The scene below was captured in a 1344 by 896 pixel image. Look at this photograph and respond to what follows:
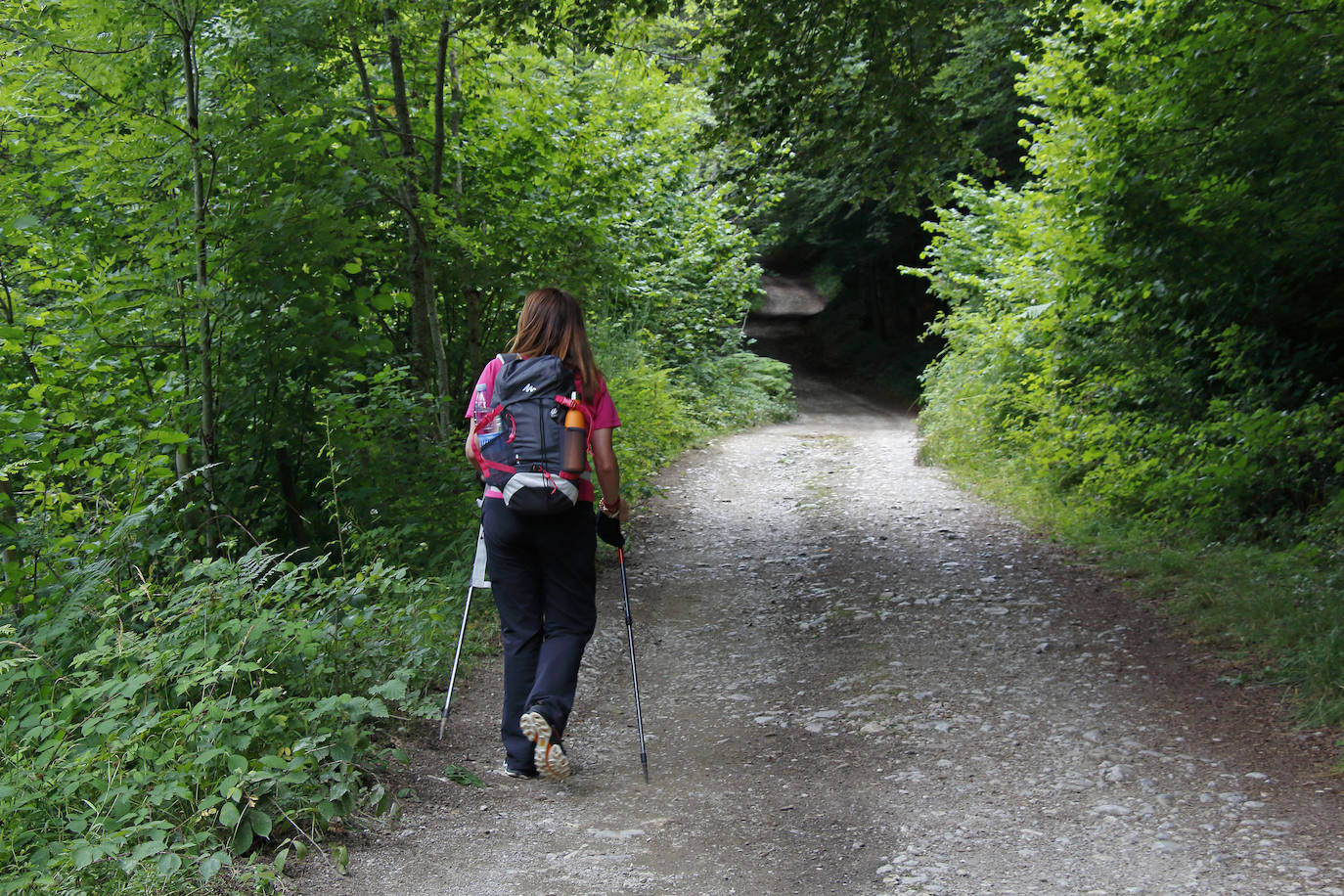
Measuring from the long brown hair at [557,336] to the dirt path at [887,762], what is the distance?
1856mm

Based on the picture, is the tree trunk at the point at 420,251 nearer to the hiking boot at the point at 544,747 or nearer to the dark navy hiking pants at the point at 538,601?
the dark navy hiking pants at the point at 538,601

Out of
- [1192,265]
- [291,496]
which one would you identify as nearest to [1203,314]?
[1192,265]

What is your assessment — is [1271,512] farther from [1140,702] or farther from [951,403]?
[951,403]

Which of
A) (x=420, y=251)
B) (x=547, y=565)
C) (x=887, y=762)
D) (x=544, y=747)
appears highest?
(x=420, y=251)

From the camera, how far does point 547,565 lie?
14.6 feet

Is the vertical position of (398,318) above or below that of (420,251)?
below

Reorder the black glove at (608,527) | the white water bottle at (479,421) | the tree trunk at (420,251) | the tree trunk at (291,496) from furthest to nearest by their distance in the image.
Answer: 1. the tree trunk at (420,251)
2. the tree trunk at (291,496)
3. the black glove at (608,527)
4. the white water bottle at (479,421)

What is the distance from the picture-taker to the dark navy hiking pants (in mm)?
4383

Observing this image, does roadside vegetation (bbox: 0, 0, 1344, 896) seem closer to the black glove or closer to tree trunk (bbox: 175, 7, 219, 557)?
tree trunk (bbox: 175, 7, 219, 557)

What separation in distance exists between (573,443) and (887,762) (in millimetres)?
2083

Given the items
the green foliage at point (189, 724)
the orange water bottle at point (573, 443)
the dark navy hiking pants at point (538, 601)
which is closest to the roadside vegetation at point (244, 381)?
the green foliage at point (189, 724)

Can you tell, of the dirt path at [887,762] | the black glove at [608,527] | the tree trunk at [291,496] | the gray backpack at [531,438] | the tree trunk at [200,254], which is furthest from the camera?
the tree trunk at [291,496]

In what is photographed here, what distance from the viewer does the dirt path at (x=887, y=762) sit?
140 inches

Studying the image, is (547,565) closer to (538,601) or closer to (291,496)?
(538,601)
